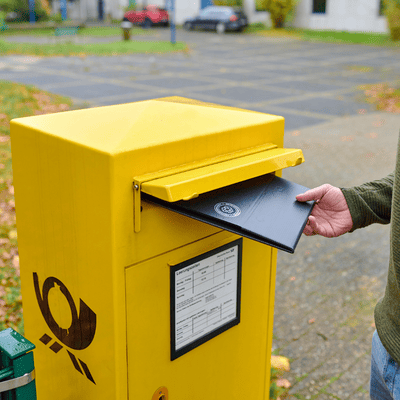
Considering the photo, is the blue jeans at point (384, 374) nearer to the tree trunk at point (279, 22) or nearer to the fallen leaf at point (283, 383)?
the fallen leaf at point (283, 383)

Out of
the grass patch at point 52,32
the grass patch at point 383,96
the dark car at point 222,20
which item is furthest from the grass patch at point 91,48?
the grass patch at point 383,96

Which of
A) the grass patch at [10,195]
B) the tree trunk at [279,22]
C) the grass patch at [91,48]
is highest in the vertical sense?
the tree trunk at [279,22]

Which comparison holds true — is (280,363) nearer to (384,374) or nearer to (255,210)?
(384,374)

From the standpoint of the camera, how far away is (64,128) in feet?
5.27

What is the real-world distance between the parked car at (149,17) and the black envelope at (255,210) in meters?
31.0

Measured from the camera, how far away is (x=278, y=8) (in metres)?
28.4

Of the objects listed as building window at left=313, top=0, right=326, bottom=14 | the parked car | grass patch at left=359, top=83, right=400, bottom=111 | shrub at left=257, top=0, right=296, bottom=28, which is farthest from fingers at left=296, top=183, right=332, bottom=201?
the parked car

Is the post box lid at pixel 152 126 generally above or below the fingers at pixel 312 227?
above

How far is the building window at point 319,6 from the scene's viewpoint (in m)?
29.3

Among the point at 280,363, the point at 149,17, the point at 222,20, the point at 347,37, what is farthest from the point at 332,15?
the point at 280,363

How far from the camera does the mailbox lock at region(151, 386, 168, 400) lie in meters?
1.77

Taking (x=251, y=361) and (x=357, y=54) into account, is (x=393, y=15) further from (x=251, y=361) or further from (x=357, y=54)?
(x=251, y=361)

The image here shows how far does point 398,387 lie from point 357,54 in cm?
2002

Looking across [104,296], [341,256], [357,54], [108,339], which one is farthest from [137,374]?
[357,54]
